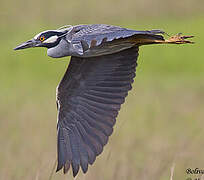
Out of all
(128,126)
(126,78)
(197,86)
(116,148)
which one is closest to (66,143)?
(126,78)

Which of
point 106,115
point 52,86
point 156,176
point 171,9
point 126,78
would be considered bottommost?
point 156,176

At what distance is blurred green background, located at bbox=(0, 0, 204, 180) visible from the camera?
6.09 metres

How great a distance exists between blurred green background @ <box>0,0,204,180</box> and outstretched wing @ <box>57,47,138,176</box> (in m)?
0.21

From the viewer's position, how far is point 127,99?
10.6 meters

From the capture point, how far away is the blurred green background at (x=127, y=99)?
6.09 meters

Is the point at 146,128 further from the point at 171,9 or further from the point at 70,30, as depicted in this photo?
the point at 171,9

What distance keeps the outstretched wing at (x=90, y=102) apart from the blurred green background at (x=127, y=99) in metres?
0.21

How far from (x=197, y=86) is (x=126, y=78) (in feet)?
21.4

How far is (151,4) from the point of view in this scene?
19.0 m

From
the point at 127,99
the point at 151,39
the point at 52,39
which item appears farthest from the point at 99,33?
the point at 127,99

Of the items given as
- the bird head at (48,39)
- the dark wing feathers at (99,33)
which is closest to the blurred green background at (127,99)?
the dark wing feathers at (99,33)

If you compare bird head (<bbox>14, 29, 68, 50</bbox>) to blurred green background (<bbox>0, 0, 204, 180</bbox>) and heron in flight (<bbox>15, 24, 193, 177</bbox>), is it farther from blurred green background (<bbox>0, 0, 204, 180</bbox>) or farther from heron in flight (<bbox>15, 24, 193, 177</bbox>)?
blurred green background (<bbox>0, 0, 204, 180</bbox>)

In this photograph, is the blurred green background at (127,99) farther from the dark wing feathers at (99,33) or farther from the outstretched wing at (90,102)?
the dark wing feathers at (99,33)

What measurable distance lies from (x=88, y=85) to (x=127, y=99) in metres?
5.09
